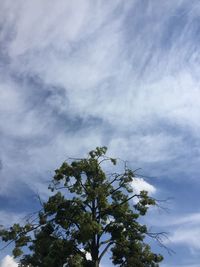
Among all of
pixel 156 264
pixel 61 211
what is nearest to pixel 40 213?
pixel 61 211

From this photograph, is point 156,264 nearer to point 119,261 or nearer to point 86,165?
point 119,261

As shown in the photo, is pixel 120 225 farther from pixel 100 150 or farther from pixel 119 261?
pixel 100 150

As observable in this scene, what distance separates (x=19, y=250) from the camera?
34250mm

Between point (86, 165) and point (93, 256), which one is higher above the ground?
point (86, 165)

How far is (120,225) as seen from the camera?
34125 millimetres

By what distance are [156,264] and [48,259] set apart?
8.47 m

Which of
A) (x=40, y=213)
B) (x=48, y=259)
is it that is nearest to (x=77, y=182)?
(x=40, y=213)

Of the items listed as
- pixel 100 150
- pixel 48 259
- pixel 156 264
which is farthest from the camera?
pixel 100 150

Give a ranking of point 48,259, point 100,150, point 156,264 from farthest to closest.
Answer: point 100,150 < point 156,264 < point 48,259

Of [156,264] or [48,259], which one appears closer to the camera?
[48,259]

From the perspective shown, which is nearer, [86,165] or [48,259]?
[48,259]

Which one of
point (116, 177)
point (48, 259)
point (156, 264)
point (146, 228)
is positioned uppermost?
point (116, 177)

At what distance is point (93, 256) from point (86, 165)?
712 cm

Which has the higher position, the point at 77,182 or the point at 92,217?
the point at 77,182
